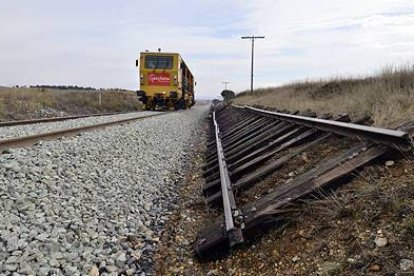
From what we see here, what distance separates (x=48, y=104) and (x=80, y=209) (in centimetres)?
2537

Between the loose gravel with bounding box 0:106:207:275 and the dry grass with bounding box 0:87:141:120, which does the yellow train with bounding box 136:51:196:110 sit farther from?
the loose gravel with bounding box 0:106:207:275

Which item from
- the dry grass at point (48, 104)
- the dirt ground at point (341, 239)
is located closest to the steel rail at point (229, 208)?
the dirt ground at point (341, 239)

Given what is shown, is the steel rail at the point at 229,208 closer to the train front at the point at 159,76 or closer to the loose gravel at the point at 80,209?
the loose gravel at the point at 80,209

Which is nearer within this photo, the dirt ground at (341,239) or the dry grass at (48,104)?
→ the dirt ground at (341,239)

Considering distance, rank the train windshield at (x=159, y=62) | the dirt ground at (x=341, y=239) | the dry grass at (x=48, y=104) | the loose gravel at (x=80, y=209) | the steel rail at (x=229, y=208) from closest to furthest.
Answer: the dirt ground at (x=341, y=239)
the steel rail at (x=229, y=208)
the loose gravel at (x=80, y=209)
the dry grass at (x=48, y=104)
the train windshield at (x=159, y=62)

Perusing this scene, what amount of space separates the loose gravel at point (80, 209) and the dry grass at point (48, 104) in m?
15.2

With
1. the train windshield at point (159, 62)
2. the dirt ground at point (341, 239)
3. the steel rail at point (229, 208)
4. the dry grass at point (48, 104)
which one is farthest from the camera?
the train windshield at point (159, 62)

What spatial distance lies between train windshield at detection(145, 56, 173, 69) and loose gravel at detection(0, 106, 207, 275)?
66.4 feet

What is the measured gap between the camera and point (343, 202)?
3.38m

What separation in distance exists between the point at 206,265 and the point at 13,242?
165 cm

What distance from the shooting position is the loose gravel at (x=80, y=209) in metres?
3.67

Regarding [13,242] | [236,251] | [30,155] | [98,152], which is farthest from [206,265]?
[98,152]

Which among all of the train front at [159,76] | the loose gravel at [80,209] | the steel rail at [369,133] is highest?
the train front at [159,76]

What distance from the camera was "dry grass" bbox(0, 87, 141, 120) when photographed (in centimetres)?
2225
